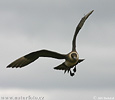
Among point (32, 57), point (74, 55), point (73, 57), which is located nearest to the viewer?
point (73, 57)

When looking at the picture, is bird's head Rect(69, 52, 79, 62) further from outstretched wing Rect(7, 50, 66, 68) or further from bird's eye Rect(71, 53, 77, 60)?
outstretched wing Rect(7, 50, 66, 68)

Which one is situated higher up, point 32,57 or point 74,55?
point 32,57

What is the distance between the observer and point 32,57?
88.0 ft

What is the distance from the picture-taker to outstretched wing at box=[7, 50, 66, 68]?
26047mm

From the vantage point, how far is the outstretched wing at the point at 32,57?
26.0 metres

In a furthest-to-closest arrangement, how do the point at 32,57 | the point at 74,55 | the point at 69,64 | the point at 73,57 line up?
the point at 32,57, the point at 69,64, the point at 74,55, the point at 73,57

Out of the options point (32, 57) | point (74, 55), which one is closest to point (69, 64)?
point (74, 55)

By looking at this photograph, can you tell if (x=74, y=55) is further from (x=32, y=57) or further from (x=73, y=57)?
(x=32, y=57)

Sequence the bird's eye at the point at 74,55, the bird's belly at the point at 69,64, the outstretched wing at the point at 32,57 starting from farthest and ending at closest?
the outstretched wing at the point at 32,57 < the bird's belly at the point at 69,64 < the bird's eye at the point at 74,55

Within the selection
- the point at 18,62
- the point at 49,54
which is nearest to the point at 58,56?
the point at 49,54

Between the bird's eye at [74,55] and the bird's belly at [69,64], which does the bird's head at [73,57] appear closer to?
the bird's eye at [74,55]

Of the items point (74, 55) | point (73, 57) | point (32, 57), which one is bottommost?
point (73, 57)

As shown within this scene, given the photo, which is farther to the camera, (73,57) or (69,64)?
(69,64)

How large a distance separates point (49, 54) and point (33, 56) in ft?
3.51
